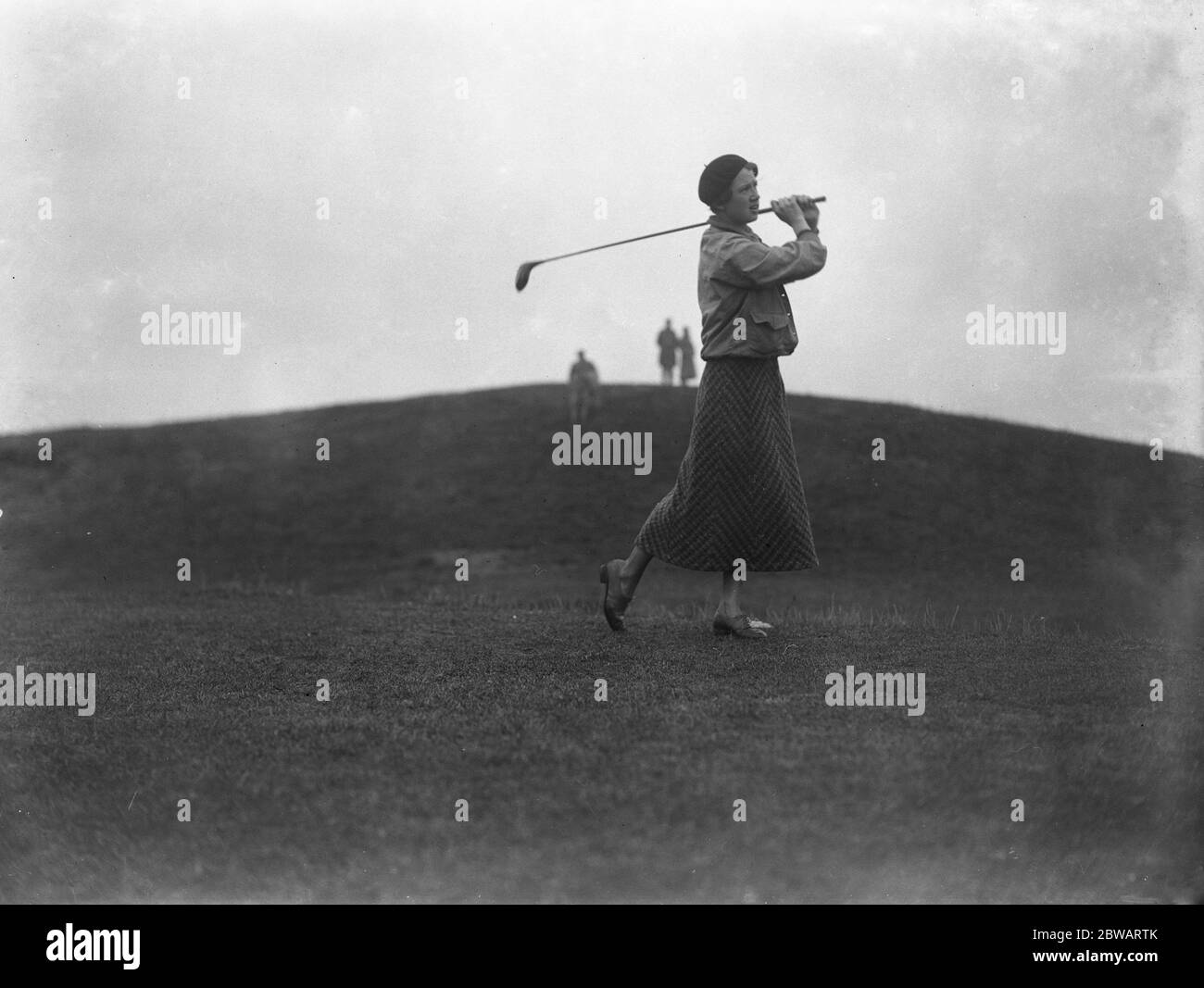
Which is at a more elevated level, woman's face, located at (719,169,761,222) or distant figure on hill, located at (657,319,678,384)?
distant figure on hill, located at (657,319,678,384)

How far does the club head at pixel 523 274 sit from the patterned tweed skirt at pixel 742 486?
1.38 m

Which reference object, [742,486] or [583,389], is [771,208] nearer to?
[742,486]

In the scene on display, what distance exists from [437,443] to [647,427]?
405cm

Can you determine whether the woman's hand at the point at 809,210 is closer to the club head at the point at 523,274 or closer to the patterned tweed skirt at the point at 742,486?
the patterned tweed skirt at the point at 742,486

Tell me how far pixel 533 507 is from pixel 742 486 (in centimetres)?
1164

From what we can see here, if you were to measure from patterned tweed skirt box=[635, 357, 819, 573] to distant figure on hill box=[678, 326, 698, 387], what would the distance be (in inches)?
702

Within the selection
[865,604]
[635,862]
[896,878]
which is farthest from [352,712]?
[865,604]

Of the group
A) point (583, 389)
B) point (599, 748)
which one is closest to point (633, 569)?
point (599, 748)

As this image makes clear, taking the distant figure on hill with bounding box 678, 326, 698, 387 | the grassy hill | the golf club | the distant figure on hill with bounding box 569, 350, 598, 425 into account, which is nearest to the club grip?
the golf club

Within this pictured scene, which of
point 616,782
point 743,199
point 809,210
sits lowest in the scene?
point 616,782

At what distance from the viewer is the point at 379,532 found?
1720cm

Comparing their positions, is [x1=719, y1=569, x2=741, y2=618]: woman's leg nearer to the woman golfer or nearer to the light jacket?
the woman golfer

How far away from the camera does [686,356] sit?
80.5 feet

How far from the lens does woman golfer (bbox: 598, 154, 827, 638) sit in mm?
6488
